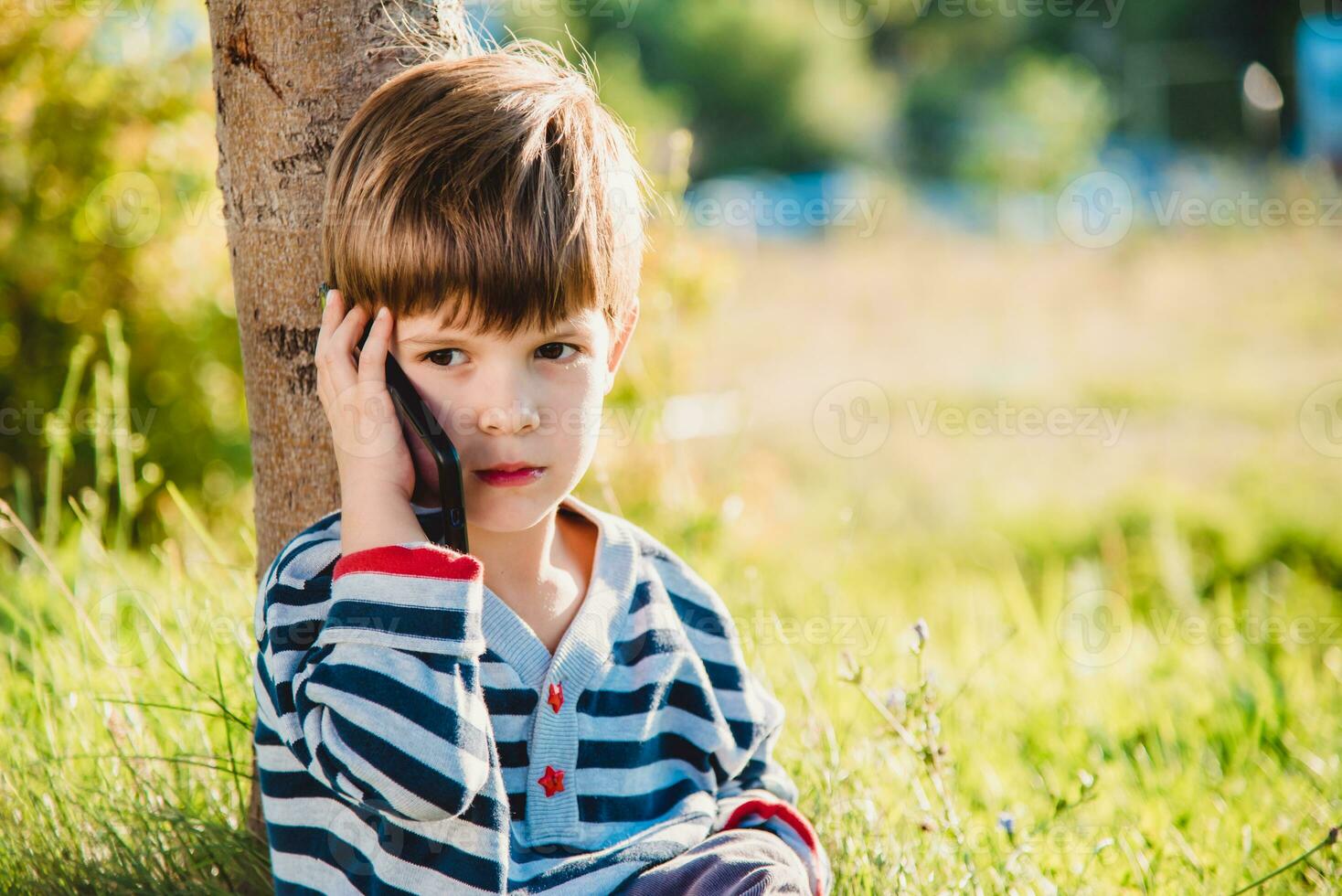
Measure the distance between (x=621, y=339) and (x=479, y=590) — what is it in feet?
1.73

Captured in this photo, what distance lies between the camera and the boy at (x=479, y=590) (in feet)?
4.53

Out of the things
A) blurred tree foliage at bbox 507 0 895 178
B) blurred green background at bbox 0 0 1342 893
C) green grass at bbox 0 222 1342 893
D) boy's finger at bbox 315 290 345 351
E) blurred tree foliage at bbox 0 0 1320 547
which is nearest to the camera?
boy's finger at bbox 315 290 345 351

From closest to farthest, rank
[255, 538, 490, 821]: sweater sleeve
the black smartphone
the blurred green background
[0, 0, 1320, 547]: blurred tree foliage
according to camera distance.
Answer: [255, 538, 490, 821]: sweater sleeve, the black smartphone, the blurred green background, [0, 0, 1320, 547]: blurred tree foliage

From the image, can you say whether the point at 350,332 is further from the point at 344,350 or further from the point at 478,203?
the point at 478,203

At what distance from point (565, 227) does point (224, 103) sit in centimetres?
71

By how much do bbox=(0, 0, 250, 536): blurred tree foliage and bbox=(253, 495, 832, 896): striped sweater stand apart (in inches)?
102

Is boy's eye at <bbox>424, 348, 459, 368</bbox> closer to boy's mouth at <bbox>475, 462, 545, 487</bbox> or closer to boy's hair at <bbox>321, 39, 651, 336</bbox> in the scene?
boy's hair at <bbox>321, 39, 651, 336</bbox>

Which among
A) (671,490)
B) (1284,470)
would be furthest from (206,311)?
(1284,470)

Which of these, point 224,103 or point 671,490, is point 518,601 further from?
point 671,490

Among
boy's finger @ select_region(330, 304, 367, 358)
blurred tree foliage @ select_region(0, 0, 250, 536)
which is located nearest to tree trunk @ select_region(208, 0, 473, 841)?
boy's finger @ select_region(330, 304, 367, 358)

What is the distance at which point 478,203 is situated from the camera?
1.50m

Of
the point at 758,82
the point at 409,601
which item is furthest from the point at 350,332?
the point at 758,82

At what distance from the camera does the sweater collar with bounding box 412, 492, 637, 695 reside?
1.60 m

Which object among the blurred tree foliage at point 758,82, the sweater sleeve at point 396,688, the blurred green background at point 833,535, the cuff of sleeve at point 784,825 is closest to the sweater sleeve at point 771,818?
the cuff of sleeve at point 784,825
